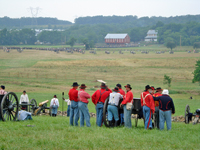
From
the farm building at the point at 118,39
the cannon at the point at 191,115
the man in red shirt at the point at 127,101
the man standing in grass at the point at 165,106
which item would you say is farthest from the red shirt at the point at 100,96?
the farm building at the point at 118,39

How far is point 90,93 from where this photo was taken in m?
36.1

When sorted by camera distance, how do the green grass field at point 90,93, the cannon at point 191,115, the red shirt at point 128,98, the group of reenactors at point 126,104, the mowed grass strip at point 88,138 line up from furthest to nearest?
the cannon at point 191,115
the group of reenactors at point 126,104
the red shirt at point 128,98
the green grass field at point 90,93
the mowed grass strip at point 88,138

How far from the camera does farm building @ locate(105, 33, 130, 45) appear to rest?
153 meters

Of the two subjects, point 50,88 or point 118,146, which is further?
point 50,88

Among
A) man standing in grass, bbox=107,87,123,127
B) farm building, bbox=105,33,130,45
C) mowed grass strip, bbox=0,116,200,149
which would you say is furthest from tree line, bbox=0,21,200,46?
mowed grass strip, bbox=0,116,200,149

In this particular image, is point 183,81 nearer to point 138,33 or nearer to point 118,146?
point 118,146

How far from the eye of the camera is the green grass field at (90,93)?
924 cm

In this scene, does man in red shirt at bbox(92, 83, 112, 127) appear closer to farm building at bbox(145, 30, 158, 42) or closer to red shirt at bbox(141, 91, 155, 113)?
red shirt at bbox(141, 91, 155, 113)

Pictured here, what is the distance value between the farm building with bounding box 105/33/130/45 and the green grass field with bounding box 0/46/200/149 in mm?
77048

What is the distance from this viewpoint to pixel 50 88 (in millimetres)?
40812

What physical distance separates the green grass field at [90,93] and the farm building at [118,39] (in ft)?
253

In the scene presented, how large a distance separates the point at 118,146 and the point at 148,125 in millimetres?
3103

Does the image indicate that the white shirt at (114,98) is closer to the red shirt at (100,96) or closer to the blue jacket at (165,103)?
the red shirt at (100,96)

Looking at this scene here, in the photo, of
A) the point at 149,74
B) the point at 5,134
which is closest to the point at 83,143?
the point at 5,134
